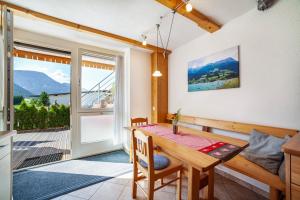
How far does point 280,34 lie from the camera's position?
5.64 feet

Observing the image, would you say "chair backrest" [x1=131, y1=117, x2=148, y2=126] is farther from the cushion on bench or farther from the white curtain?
the cushion on bench

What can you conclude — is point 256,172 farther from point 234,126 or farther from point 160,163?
point 160,163

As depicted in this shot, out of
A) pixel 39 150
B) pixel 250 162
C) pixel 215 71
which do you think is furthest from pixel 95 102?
pixel 250 162

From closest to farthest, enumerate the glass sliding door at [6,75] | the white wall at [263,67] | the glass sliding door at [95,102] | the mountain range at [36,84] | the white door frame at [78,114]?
the glass sliding door at [6,75] < the white wall at [263,67] < the white door frame at [78,114] < the glass sliding door at [95,102] < the mountain range at [36,84]

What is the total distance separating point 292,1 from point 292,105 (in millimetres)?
1220

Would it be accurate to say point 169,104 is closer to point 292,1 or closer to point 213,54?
point 213,54

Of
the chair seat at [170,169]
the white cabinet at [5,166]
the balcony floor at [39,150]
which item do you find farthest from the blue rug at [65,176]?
the chair seat at [170,169]

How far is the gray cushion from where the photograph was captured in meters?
1.44

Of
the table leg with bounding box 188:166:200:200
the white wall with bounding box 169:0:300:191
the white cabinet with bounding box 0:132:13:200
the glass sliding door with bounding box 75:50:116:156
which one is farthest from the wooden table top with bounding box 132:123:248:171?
the glass sliding door with bounding box 75:50:116:156

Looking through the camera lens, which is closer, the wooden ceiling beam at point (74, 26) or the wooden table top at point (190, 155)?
the wooden table top at point (190, 155)

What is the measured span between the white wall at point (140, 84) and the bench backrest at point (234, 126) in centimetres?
102

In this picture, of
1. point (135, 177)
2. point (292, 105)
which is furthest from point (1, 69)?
point (292, 105)

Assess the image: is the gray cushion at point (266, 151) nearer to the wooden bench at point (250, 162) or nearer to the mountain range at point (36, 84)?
the wooden bench at point (250, 162)

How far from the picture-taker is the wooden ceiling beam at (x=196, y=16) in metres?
1.81
